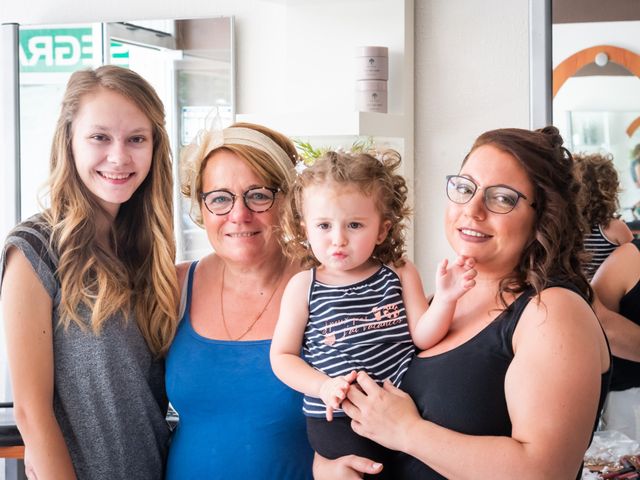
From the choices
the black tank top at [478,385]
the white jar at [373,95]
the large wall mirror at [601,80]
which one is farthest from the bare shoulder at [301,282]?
the white jar at [373,95]

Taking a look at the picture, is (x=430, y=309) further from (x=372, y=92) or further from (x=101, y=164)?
(x=372, y=92)

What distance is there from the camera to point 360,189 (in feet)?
5.65

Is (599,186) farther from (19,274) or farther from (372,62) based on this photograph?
(19,274)

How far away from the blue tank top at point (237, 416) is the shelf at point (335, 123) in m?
1.94

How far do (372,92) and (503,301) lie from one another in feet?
8.07

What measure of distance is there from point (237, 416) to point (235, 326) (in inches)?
8.3

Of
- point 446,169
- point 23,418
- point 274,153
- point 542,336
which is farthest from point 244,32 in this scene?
point 542,336

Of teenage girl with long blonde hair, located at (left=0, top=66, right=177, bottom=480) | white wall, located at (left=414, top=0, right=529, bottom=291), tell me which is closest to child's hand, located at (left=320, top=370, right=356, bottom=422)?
teenage girl with long blonde hair, located at (left=0, top=66, right=177, bottom=480)

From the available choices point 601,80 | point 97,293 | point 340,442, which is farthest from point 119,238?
point 601,80

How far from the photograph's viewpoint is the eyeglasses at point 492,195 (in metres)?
1.48

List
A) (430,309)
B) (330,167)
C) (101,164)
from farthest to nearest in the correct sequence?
1. (101,164)
2. (330,167)
3. (430,309)

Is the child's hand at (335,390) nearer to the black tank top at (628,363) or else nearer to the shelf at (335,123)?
the black tank top at (628,363)

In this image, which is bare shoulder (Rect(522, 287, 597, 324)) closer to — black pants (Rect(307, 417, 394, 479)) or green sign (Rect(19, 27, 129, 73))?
black pants (Rect(307, 417, 394, 479))

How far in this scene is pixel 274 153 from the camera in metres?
1.96
